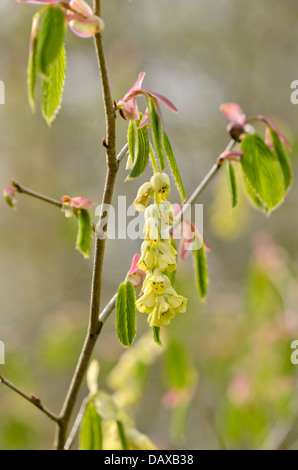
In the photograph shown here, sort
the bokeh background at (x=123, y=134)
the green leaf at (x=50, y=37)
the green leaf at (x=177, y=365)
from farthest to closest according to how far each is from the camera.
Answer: the bokeh background at (x=123, y=134), the green leaf at (x=177, y=365), the green leaf at (x=50, y=37)

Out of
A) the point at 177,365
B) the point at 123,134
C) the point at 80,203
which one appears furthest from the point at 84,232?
the point at 123,134

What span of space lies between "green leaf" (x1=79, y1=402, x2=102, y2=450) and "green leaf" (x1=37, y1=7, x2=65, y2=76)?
551mm

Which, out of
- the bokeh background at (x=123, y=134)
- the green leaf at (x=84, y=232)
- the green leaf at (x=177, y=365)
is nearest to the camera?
the green leaf at (x=84, y=232)

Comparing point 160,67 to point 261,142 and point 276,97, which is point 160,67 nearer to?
point 276,97

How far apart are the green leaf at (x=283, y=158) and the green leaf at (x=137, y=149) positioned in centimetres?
23

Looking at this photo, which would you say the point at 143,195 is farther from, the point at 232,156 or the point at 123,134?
the point at 123,134

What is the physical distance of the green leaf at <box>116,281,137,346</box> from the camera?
731 millimetres

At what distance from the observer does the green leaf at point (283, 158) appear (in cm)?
84

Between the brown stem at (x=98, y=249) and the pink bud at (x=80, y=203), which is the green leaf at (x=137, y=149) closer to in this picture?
the brown stem at (x=98, y=249)

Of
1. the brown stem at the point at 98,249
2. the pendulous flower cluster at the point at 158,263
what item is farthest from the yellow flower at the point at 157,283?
the brown stem at the point at 98,249

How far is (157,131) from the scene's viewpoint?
25.9 inches

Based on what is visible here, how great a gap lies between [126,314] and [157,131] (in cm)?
24

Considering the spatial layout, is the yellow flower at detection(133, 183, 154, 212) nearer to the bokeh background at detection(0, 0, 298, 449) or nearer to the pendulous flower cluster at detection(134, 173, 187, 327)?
the pendulous flower cluster at detection(134, 173, 187, 327)

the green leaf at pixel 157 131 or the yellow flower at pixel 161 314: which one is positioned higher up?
the green leaf at pixel 157 131
